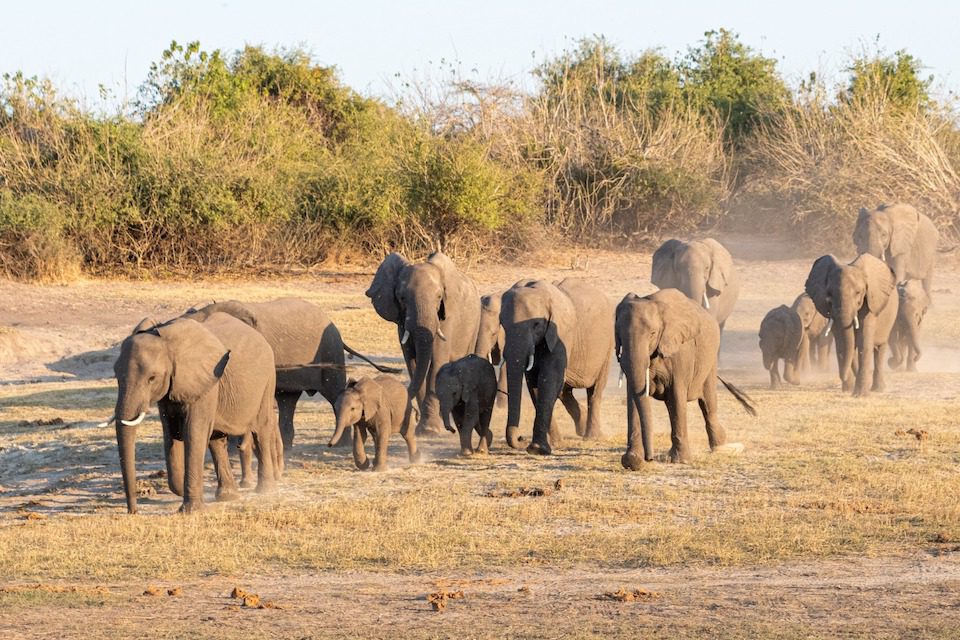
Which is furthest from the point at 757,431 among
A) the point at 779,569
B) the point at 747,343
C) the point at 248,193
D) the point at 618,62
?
the point at 618,62

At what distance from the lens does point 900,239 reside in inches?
1045

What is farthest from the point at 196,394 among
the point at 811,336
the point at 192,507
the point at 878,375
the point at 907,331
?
the point at 907,331

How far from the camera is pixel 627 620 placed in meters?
8.46

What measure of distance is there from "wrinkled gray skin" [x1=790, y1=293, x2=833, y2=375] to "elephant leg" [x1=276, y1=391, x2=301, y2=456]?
26.0 feet

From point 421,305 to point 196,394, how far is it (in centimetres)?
439

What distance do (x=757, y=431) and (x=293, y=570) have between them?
6812 mm

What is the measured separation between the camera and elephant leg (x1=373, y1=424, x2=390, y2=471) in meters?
13.6

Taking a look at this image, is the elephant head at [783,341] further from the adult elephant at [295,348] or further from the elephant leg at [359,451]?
the elephant leg at [359,451]

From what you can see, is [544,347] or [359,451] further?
[544,347]

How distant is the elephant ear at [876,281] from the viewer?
1894 centimetres

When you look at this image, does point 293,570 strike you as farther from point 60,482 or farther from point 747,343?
point 747,343

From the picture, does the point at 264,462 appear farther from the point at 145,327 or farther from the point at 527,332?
the point at 527,332

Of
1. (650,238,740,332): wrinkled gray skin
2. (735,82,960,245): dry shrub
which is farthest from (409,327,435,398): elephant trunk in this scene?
(735,82,960,245): dry shrub

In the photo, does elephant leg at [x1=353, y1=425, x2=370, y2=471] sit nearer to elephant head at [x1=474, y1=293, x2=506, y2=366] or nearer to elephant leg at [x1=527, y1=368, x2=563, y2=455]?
elephant leg at [x1=527, y1=368, x2=563, y2=455]
